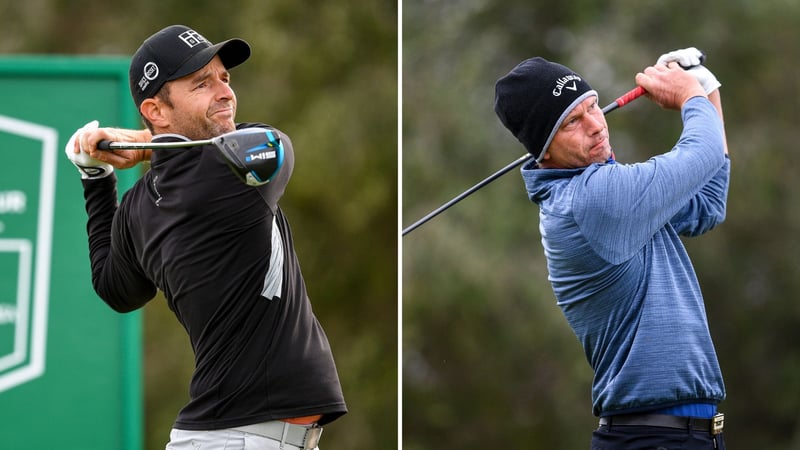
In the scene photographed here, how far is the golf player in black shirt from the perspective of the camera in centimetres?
385

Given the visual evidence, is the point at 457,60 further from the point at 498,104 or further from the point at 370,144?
the point at 498,104

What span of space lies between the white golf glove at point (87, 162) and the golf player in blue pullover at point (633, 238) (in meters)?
1.35

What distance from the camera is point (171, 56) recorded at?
13.3 feet

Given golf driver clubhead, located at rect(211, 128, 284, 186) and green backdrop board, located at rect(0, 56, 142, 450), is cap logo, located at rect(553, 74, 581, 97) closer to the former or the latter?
golf driver clubhead, located at rect(211, 128, 284, 186)

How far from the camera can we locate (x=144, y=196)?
4070mm

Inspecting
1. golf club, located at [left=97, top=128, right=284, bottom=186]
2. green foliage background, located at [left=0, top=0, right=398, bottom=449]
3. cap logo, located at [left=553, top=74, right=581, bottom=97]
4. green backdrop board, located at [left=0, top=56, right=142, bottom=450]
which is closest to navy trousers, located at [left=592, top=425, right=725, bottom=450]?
cap logo, located at [left=553, top=74, right=581, bottom=97]

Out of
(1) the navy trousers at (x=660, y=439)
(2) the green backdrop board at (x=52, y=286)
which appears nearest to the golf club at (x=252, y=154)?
(1) the navy trousers at (x=660, y=439)

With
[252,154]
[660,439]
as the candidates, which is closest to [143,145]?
[252,154]

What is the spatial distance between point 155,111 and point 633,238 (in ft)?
5.23

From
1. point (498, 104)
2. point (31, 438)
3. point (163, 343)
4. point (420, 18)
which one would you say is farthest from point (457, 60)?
point (498, 104)

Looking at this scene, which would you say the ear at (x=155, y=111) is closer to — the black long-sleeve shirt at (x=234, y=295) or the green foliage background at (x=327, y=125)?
the black long-sleeve shirt at (x=234, y=295)

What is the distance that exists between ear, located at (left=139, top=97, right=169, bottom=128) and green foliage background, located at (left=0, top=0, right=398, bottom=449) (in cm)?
661

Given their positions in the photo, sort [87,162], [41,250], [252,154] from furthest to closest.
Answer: [41,250], [87,162], [252,154]

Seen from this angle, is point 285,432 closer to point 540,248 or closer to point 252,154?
point 252,154
